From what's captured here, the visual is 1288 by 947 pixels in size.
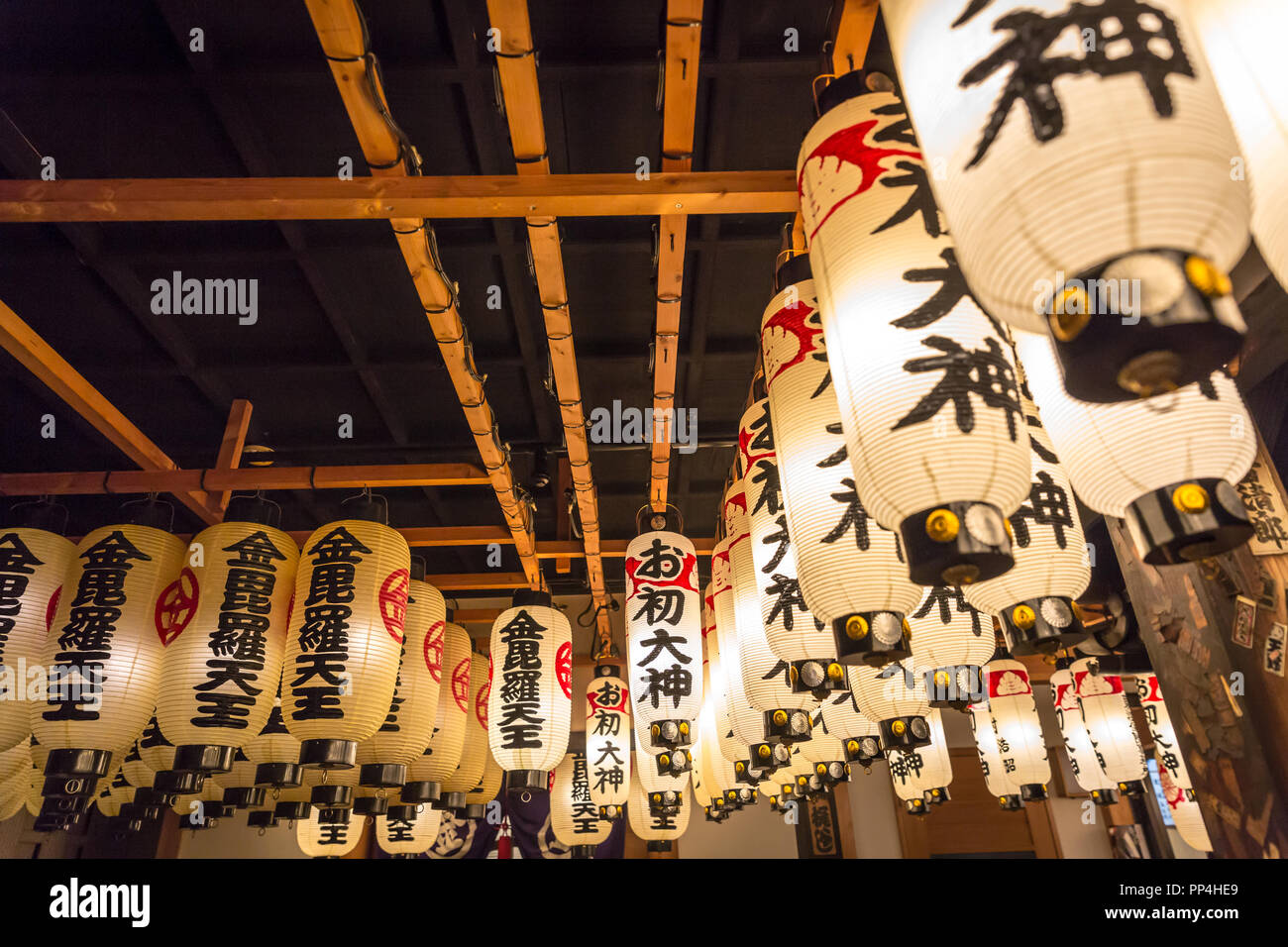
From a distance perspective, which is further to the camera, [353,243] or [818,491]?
[353,243]

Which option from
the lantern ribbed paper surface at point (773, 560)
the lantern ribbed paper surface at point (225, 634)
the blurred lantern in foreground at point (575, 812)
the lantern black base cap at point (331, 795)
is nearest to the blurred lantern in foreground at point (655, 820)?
the blurred lantern in foreground at point (575, 812)

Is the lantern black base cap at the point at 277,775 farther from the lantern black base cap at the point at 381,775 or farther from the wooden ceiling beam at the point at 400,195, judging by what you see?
the wooden ceiling beam at the point at 400,195

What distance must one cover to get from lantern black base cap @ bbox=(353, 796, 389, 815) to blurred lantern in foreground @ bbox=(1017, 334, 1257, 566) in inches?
216

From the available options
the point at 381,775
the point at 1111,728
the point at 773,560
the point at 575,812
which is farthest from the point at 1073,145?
the point at 575,812

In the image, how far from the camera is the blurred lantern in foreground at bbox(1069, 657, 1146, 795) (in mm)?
6684

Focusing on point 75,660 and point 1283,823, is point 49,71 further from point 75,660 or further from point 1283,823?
point 1283,823

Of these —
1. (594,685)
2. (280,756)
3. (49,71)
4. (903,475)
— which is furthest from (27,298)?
(903,475)

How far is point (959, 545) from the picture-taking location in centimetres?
159

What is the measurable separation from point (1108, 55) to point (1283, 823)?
3.66 meters

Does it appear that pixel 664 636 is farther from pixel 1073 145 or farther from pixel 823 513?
pixel 1073 145

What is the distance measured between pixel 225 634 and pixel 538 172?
3.16 m

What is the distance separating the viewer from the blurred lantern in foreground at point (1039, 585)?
215 centimetres

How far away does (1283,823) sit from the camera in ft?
10.6

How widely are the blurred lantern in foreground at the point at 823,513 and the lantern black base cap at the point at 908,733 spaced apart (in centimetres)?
102
